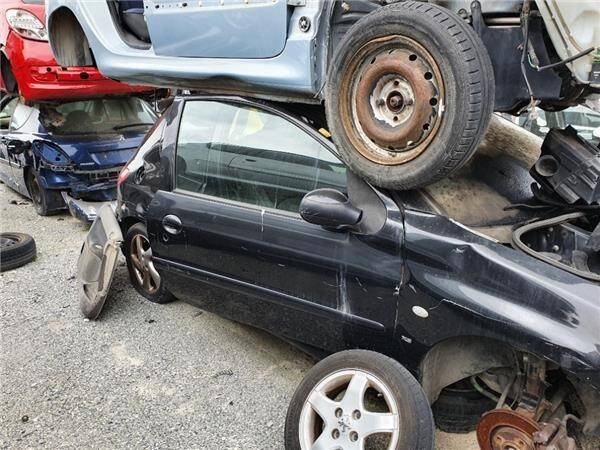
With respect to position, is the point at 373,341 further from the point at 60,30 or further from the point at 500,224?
the point at 60,30

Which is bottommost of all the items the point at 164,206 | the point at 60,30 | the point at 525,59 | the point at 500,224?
the point at 164,206

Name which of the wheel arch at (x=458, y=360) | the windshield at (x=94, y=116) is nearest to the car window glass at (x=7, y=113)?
the windshield at (x=94, y=116)

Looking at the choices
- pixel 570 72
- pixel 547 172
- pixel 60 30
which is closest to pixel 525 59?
pixel 570 72

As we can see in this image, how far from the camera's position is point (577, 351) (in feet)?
6.65

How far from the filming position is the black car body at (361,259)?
7.23 ft

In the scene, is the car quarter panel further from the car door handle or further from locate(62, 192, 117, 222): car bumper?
locate(62, 192, 117, 222): car bumper

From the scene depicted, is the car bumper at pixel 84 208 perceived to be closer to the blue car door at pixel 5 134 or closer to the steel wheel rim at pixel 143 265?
the blue car door at pixel 5 134

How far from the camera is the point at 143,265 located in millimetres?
4262

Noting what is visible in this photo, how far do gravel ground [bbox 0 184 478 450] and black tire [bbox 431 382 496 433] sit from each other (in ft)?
0.28

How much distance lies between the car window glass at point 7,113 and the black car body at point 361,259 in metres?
4.70

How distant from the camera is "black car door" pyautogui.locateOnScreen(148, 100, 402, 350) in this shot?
8.63 feet

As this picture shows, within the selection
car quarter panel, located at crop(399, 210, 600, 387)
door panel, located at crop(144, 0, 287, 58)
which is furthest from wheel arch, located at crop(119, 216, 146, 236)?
car quarter panel, located at crop(399, 210, 600, 387)

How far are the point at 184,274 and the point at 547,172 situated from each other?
2150 millimetres

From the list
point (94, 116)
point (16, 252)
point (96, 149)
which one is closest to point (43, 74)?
point (94, 116)
